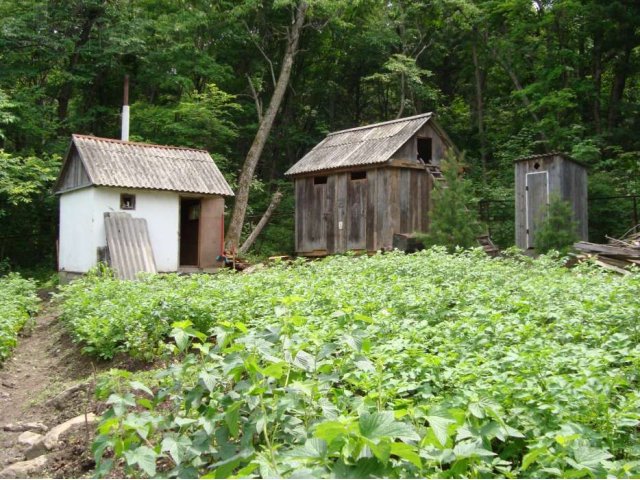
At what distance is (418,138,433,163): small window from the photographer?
19.4m

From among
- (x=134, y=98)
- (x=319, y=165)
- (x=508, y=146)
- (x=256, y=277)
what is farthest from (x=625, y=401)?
(x=134, y=98)

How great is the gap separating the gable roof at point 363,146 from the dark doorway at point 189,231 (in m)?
3.47

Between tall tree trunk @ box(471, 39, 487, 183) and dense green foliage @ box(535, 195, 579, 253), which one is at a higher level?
tall tree trunk @ box(471, 39, 487, 183)

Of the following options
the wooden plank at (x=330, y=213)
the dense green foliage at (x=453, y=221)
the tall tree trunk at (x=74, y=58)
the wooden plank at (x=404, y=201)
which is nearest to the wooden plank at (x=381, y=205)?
the wooden plank at (x=404, y=201)

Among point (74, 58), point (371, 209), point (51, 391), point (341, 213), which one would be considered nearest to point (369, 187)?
point (371, 209)

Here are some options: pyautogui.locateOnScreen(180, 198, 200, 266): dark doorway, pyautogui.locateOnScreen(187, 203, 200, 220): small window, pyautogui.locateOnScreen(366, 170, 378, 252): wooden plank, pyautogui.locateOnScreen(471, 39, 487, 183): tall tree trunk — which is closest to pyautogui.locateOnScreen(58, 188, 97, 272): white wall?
pyautogui.locateOnScreen(180, 198, 200, 266): dark doorway

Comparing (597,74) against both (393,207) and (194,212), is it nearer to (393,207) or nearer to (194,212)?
(393,207)

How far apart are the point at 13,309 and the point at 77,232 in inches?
244

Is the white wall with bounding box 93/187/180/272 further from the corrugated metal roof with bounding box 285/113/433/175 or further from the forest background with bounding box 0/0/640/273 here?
the corrugated metal roof with bounding box 285/113/433/175

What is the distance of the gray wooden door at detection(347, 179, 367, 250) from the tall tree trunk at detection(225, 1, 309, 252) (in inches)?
197

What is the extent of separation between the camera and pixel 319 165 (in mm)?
20109

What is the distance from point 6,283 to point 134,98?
1518cm

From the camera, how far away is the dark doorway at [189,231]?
19.7 metres

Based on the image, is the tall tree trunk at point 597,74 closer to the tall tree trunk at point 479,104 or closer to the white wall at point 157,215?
the tall tree trunk at point 479,104
